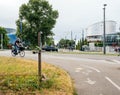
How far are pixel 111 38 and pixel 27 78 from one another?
4908 inches

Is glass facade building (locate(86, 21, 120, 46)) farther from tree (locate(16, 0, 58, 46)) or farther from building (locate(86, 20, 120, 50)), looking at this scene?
tree (locate(16, 0, 58, 46))

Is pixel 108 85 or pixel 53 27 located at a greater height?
pixel 53 27

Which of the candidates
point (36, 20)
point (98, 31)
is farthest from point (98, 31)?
point (36, 20)

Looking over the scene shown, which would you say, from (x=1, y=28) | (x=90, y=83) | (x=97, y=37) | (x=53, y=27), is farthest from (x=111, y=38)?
(x=90, y=83)

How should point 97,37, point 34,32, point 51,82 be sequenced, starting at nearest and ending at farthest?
point 51,82 → point 34,32 → point 97,37

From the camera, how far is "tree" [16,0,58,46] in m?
82.4

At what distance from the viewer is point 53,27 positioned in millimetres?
84062

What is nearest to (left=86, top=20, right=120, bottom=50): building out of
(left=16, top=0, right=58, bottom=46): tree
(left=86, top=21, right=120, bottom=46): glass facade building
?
(left=86, top=21, right=120, bottom=46): glass facade building

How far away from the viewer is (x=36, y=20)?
8375 centimetres

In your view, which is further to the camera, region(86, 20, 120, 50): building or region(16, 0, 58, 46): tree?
region(86, 20, 120, 50): building

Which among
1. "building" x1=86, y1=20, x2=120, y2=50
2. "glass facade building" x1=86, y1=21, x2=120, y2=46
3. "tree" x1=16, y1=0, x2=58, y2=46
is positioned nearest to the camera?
"tree" x1=16, y1=0, x2=58, y2=46

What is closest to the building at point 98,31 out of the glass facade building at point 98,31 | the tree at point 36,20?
the glass facade building at point 98,31

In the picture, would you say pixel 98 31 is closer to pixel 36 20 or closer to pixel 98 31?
pixel 98 31

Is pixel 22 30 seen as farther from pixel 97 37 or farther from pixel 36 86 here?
pixel 97 37
